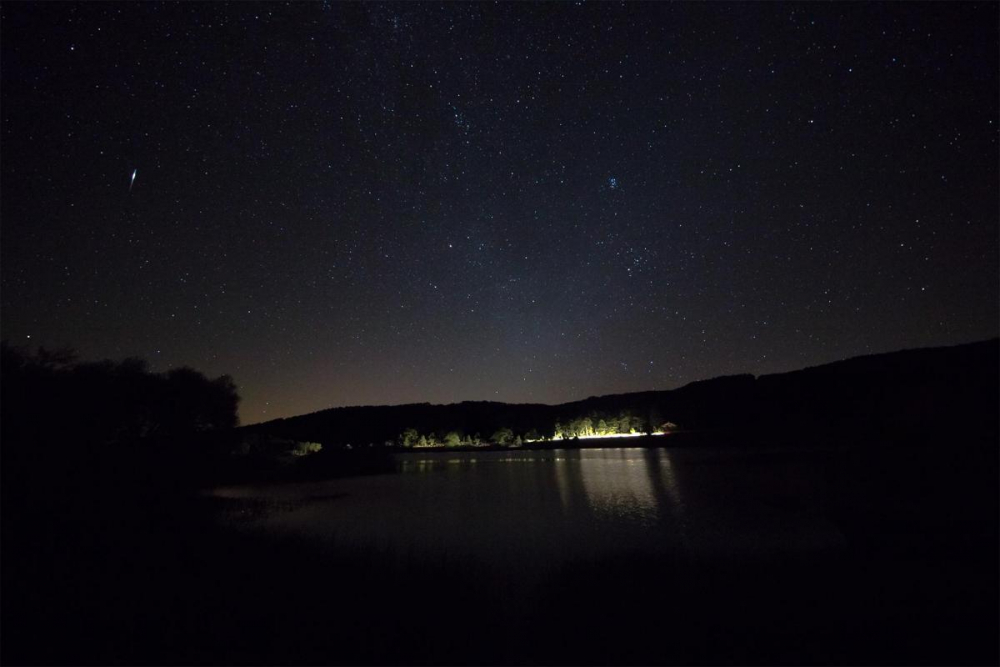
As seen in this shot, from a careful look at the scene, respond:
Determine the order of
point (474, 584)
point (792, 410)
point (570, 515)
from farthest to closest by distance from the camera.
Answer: point (792, 410)
point (570, 515)
point (474, 584)

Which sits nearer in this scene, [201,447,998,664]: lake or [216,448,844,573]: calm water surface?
[201,447,998,664]: lake

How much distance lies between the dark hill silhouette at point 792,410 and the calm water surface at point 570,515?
5.84 meters

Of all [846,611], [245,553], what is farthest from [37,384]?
[846,611]

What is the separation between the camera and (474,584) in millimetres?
12445

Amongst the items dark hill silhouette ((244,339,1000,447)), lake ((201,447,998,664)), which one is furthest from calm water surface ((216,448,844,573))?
dark hill silhouette ((244,339,1000,447))

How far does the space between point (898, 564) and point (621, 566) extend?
7.02m

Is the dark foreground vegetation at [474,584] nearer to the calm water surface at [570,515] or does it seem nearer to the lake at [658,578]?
the lake at [658,578]

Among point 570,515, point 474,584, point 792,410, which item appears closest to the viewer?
point 474,584

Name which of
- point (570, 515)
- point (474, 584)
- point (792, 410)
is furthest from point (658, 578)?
point (792, 410)

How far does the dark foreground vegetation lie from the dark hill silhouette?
24cm

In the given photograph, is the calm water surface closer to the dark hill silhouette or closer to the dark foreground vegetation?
the dark foreground vegetation

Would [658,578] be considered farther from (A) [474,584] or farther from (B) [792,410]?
(B) [792,410]

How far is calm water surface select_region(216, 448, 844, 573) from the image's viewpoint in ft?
52.3

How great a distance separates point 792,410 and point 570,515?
3168 inches
